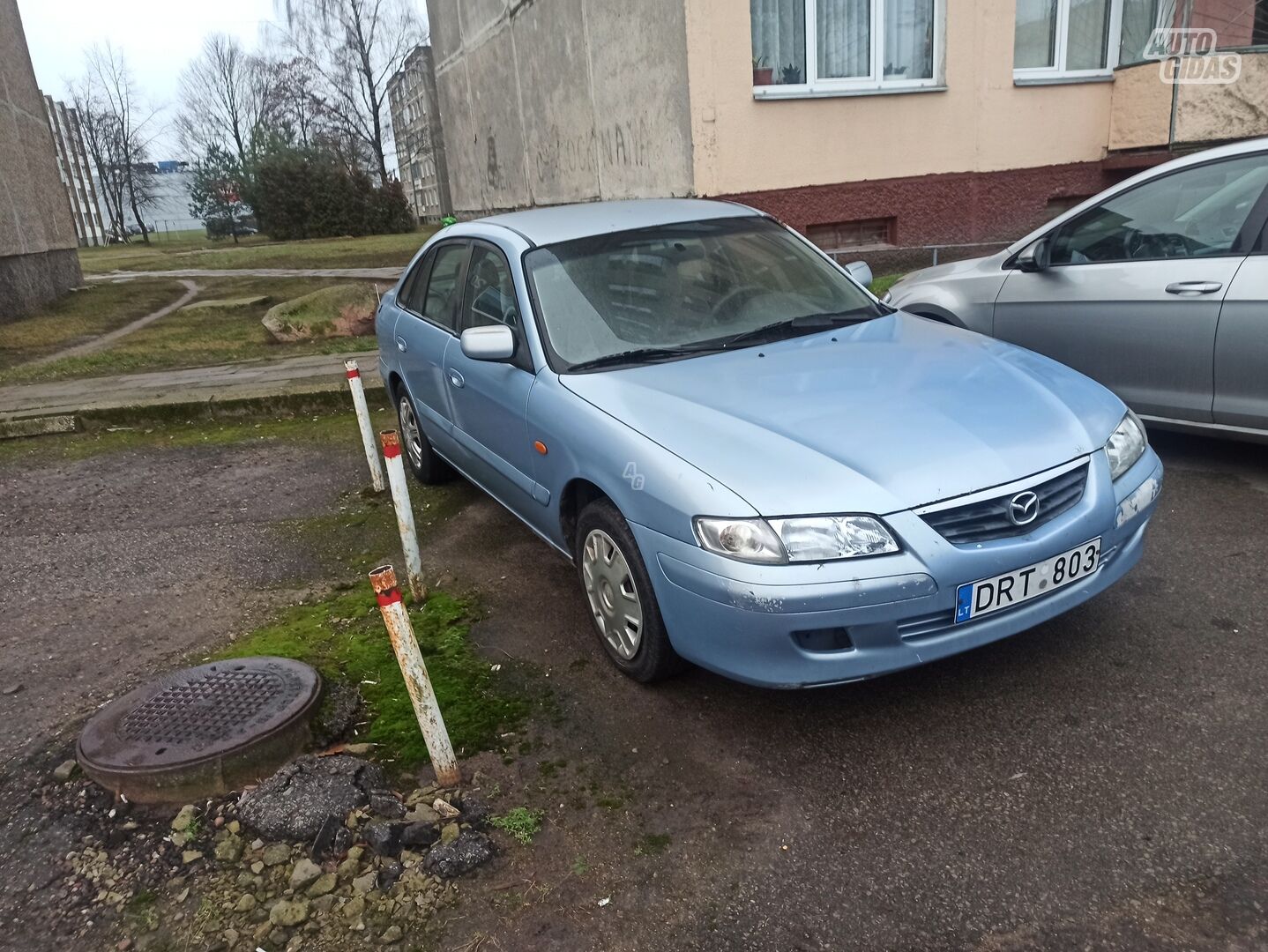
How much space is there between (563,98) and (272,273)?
34.7ft

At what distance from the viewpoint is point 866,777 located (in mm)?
2885

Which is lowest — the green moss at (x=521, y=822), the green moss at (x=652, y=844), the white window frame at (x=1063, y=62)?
the green moss at (x=652, y=844)

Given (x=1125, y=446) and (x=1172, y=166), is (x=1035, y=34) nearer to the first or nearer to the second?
(x=1172, y=166)

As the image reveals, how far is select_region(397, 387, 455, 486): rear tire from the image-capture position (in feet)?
18.9

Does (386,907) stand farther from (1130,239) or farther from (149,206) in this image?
(149,206)

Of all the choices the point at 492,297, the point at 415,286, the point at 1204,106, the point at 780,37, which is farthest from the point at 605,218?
the point at 1204,106

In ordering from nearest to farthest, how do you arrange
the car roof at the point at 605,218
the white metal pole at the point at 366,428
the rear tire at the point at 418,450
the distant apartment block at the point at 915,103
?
the car roof at the point at 605,218
the white metal pole at the point at 366,428
the rear tire at the point at 418,450
the distant apartment block at the point at 915,103

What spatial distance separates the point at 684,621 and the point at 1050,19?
10407mm

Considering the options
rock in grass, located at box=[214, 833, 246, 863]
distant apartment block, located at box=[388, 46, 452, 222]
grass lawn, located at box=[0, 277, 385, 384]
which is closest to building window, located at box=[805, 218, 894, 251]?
grass lawn, located at box=[0, 277, 385, 384]

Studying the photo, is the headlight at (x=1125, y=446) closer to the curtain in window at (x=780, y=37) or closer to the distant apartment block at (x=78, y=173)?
the curtain in window at (x=780, y=37)

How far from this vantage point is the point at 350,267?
67.9 ft

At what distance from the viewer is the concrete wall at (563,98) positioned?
1015 cm

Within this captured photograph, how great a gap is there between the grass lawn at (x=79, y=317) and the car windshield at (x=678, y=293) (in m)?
9.83

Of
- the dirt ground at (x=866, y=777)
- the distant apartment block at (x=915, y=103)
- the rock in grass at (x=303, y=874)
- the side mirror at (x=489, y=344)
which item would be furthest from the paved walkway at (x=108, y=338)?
the rock in grass at (x=303, y=874)
